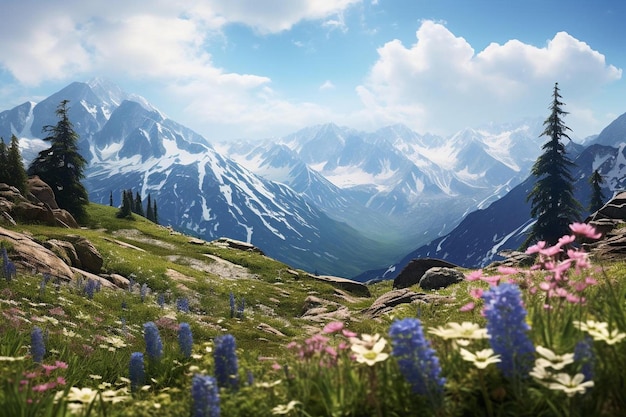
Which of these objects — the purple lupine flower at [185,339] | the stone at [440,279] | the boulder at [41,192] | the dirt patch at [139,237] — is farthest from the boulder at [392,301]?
the boulder at [41,192]

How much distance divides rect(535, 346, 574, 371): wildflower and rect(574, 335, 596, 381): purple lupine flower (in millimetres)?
84

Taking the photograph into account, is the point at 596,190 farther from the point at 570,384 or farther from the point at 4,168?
the point at 4,168

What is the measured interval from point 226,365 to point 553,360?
321 cm

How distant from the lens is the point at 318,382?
4254mm

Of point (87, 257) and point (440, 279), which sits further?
point (440, 279)

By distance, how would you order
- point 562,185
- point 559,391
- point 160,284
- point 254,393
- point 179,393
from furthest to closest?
point 562,185, point 160,284, point 179,393, point 254,393, point 559,391

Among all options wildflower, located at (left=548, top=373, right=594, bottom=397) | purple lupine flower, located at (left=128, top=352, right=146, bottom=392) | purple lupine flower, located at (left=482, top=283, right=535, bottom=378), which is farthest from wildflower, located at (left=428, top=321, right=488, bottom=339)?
purple lupine flower, located at (left=128, top=352, right=146, bottom=392)

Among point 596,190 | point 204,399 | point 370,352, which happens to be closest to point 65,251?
point 204,399

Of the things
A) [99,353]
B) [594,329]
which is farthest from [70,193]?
[594,329]

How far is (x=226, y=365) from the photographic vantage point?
4742 millimetres

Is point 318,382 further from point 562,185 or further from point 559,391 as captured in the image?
point 562,185

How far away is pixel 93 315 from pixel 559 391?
1630 centimetres

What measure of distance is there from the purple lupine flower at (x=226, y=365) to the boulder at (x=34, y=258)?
65.7 feet

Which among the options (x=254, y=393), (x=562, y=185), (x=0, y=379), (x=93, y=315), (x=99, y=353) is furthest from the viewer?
(x=562, y=185)
